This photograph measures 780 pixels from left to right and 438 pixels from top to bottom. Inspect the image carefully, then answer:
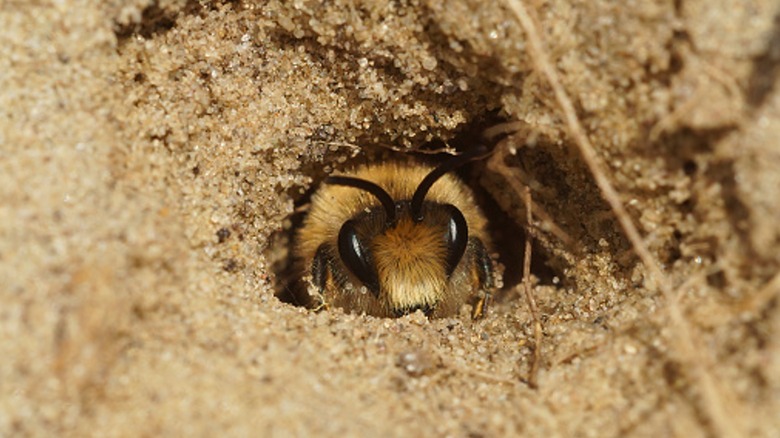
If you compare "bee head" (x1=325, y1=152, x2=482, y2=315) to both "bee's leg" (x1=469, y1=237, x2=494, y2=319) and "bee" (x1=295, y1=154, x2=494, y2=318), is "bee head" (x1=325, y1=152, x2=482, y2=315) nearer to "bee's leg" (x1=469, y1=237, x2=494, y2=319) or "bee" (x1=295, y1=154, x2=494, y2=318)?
"bee" (x1=295, y1=154, x2=494, y2=318)

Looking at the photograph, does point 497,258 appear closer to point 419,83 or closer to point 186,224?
point 419,83

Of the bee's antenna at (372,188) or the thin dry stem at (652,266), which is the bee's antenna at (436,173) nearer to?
the bee's antenna at (372,188)

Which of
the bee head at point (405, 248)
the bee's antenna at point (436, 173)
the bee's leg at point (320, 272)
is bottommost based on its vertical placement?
the bee's leg at point (320, 272)

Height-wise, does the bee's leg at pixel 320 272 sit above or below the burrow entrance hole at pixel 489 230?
below

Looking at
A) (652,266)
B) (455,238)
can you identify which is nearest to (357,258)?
(455,238)

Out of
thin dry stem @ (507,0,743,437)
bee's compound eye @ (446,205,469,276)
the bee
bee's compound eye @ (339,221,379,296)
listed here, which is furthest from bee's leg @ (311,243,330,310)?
thin dry stem @ (507,0,743,437)

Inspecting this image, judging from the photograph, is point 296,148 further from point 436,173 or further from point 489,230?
point 489,230

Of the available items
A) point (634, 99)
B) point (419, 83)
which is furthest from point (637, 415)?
point (419, 83)

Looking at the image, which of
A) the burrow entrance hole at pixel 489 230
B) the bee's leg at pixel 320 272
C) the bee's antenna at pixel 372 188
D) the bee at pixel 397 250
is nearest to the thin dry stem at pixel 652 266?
the bee at pixel 397 250
